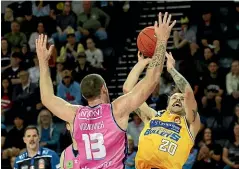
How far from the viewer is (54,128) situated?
1419cm

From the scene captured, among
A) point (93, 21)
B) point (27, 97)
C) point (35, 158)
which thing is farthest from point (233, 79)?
point (35, 158)

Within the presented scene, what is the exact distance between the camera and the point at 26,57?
1630cm

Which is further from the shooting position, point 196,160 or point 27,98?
point 27,98

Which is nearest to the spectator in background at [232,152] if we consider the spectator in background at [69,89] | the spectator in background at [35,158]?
the spectator in background at [69,89]

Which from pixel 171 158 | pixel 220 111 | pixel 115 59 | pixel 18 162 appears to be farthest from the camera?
pixel 115 59

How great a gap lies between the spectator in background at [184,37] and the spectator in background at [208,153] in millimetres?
2613

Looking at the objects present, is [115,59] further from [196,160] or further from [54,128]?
[196,160]

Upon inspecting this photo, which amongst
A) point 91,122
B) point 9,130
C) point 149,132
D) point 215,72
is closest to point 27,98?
point 9,130

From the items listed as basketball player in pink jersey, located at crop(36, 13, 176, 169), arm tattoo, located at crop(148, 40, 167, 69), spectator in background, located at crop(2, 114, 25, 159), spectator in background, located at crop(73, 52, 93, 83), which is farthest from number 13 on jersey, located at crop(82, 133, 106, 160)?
spectator in background, located at crop(73, 52, 93, 83)

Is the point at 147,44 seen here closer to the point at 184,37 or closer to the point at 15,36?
the point at 184,37

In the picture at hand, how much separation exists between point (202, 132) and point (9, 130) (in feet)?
12.6

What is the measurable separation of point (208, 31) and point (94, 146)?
916 cm

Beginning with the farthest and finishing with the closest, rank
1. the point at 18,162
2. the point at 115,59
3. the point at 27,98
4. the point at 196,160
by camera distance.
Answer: the point at 115,59, the point at 27,98, the point at 196,160, the point at 18,162

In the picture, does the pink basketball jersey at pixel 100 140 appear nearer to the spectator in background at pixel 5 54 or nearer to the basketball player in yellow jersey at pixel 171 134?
the basketball player in yellow jersey at pixel 171 134
